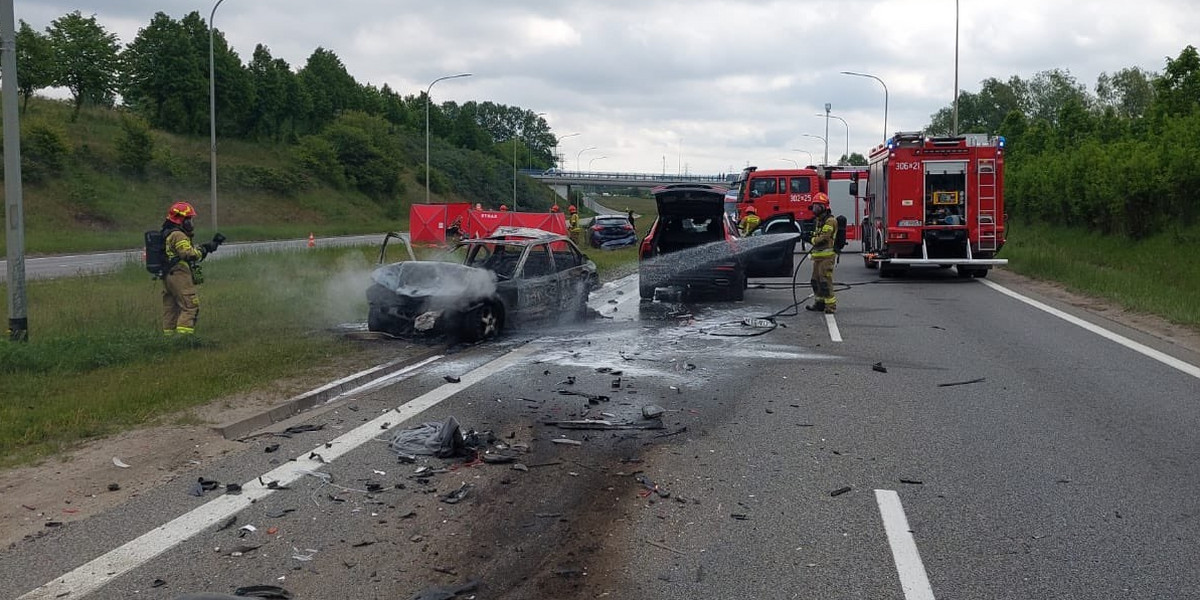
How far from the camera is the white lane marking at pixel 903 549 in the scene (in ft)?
14.8

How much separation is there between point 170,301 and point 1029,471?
9.73 metres

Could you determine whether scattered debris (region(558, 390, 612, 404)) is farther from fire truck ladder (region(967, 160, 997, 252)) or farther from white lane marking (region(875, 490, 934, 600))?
fire truck ladder (region(967, 160, 997, 252))

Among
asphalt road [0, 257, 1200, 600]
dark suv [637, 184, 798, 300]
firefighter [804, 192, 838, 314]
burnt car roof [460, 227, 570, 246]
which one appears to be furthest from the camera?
dark suv [637, 184, 798, 300]

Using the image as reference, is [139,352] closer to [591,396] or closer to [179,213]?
[179,213]

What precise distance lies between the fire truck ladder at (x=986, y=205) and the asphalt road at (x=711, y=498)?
11.6 metres

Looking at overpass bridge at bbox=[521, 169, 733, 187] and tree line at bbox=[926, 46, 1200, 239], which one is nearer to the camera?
tree line at bbox=[926, 46, 1200, 239]

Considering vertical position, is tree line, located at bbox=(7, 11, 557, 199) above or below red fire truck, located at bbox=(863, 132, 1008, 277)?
above

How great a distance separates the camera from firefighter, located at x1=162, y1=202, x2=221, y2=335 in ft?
38.5

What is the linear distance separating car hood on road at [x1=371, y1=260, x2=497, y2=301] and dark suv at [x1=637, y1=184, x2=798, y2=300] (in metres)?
4.85

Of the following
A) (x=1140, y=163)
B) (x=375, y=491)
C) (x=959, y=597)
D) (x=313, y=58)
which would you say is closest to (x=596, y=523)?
(x=375, y=491)

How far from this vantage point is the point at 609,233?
3656 cm

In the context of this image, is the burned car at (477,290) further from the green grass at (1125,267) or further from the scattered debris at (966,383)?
the green grass at (1125,267)

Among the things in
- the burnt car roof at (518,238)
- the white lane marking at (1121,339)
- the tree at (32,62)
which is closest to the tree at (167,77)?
the tree at (32,62)

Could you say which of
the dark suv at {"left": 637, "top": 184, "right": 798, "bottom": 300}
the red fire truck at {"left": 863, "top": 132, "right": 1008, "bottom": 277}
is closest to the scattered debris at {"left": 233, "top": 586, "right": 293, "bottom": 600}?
the dark suv at {"left": 637, "top": 184, "right": 798, "bottom": 300}
